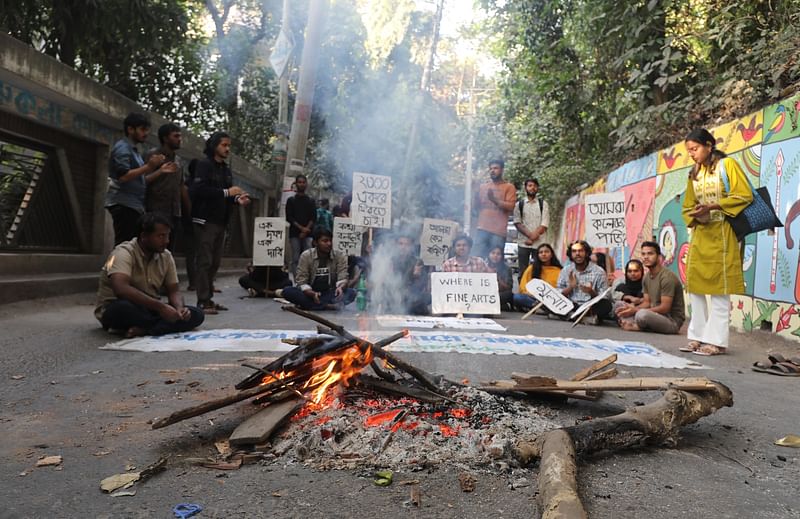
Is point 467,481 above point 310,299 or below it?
below

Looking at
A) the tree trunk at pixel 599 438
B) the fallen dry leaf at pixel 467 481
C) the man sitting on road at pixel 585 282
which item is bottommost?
the fallen dry leaf at pixel 467 481

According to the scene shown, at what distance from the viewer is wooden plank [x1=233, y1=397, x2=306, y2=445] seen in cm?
272

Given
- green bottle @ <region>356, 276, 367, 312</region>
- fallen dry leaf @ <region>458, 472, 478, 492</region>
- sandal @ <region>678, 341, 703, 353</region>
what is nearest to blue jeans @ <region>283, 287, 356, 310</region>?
green bottle @ <region>356, 276, 367, 312</region>

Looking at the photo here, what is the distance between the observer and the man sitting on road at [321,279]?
8523mm

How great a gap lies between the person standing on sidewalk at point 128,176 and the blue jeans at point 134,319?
1.71m

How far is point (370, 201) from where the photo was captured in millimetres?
10602

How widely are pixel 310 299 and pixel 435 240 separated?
12.7 feet

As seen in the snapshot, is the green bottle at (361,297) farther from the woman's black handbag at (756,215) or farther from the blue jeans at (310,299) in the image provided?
the woman's black handbag at (756,215)

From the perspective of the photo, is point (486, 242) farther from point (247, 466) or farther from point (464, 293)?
point (247, 466)

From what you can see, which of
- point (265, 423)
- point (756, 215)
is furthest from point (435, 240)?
point (265, 423)

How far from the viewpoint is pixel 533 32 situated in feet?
47.9

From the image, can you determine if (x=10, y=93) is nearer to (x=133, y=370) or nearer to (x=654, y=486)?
(x=133, y=370)

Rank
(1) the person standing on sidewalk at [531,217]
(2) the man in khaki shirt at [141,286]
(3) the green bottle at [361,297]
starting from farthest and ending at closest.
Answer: (1) the person standing on sidewalk at [531,217], (3) the green bottle at [361,297], (2) the man in khaki shirt at [141,286]

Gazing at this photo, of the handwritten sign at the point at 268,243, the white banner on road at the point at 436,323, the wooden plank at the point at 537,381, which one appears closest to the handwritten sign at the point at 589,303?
the white banner on road at the point at 436,323
